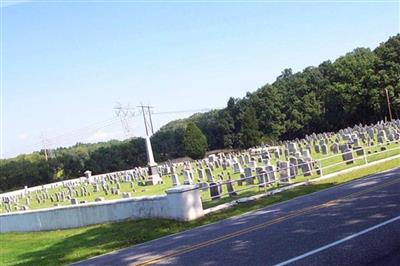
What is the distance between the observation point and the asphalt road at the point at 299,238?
751cm

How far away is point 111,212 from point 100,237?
2.93 meters

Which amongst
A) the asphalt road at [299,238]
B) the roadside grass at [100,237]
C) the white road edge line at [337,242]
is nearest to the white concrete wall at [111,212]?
the roadside grass at [100,237]

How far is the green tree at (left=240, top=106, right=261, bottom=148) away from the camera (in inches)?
3460

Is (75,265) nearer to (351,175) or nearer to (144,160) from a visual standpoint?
(351,175)

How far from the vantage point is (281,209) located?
Result: 13938mm

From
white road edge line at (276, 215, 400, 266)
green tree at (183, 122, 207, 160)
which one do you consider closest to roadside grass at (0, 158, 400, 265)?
white road edge line at (276, 215, 400, 266)

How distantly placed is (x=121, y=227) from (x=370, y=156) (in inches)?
634

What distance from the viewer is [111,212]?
1825 centimetres

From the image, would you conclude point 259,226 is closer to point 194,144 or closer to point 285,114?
point 194,144

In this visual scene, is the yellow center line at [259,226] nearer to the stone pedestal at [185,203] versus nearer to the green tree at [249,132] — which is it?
the stone pedestal at [185,203]

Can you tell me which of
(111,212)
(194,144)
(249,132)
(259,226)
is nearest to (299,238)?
(259,226)

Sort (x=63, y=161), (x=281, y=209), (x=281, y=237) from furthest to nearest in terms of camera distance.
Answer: (x=63, y=161) < (x=281, y=209) < (x=281, y=237)

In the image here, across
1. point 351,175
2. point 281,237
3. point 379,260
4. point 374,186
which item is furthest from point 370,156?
point 379,260

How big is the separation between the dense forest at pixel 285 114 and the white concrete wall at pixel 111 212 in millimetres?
67021
